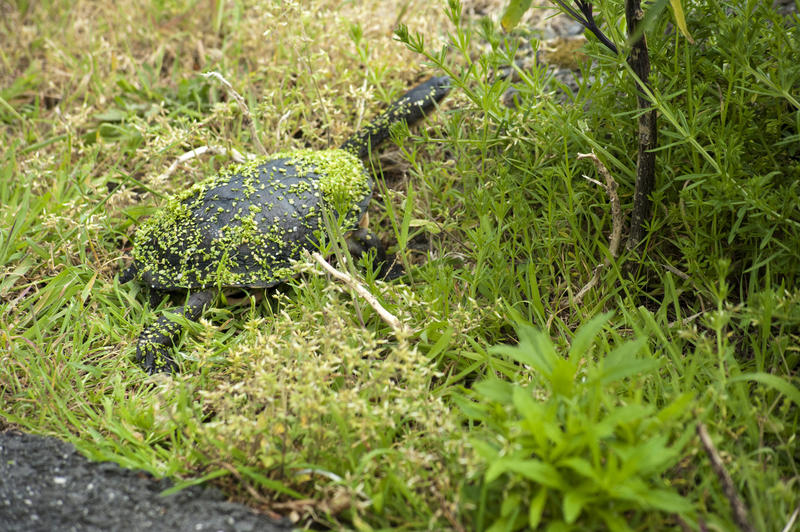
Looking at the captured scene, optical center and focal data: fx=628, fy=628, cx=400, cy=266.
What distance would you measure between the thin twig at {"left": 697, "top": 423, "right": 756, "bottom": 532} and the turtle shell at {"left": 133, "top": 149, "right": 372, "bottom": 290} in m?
1.67

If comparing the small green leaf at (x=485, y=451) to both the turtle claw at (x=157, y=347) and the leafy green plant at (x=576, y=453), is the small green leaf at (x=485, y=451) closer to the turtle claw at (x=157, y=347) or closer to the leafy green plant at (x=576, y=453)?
the leafy green plant at (x=576, y=453)

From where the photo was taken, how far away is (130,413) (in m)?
2.26

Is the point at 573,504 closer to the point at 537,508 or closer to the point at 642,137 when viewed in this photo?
the point at 537,508

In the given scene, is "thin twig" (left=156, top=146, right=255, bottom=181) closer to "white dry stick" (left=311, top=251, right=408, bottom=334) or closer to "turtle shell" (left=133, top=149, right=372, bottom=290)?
"turtle shell" (left=133, top=149, right=372, bottom=290)

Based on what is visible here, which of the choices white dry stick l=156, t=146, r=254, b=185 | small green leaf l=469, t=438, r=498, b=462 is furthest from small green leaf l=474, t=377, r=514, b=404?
white dry stick l=156, t=146, r=254, b=185

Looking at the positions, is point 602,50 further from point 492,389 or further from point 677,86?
point 492,389

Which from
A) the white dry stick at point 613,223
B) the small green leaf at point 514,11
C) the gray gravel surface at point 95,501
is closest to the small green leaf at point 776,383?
the white dry stick at point 613,223

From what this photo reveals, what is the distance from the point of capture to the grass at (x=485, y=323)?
171cm

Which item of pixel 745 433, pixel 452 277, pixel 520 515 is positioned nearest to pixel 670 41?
pixel 452 277

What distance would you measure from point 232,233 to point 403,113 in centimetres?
122

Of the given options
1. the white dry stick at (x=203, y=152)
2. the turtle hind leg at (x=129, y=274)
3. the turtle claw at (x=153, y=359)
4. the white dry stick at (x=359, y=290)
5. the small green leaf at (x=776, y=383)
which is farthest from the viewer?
the white dry stick at (x=203, y=152)

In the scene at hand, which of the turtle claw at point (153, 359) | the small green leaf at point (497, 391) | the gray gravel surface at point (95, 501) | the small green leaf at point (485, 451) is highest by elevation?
the small green leaf at point (497, 391)

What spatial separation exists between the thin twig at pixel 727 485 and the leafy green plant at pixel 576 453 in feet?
0.14

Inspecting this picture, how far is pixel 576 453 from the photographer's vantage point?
5.31 feet
